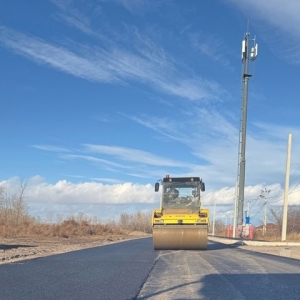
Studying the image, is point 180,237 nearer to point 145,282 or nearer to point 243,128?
point 145,282

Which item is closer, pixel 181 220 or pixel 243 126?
pixel 181 220

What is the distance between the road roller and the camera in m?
20.8

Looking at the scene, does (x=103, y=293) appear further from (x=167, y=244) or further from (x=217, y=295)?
(x=167, y=244)

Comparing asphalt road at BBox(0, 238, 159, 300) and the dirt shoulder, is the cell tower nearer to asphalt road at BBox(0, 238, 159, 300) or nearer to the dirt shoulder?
the dirt shoulder

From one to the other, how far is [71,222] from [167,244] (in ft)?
149

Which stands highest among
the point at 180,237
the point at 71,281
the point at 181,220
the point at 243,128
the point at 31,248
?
the point at 243,128

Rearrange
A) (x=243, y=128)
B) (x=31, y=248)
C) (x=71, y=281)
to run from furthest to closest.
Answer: (x=243, y=128)
(x=31, y=248)
(x=71, y=281)

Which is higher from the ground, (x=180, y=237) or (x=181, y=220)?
(x=181, y=220)

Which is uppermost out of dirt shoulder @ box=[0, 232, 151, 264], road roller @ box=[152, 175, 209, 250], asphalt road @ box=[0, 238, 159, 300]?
road roller @ box=[152, 175, 209, 250]

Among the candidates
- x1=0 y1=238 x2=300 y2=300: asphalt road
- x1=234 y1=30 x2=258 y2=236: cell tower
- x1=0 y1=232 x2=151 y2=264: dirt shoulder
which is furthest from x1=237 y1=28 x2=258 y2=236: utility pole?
x1=0 y1=238 x2=300 y2=300: asphalt road

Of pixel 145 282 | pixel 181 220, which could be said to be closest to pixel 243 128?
pixel 181 220

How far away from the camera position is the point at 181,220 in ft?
68.4

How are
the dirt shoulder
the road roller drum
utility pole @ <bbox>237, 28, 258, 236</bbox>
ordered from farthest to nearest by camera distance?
utility pole @ <bbox>237, 28, 258, 236</bbox> → the road roller drum → the dirt shoulder

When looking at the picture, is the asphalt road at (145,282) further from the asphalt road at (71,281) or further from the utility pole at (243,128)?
the utility pole at (243,128)
